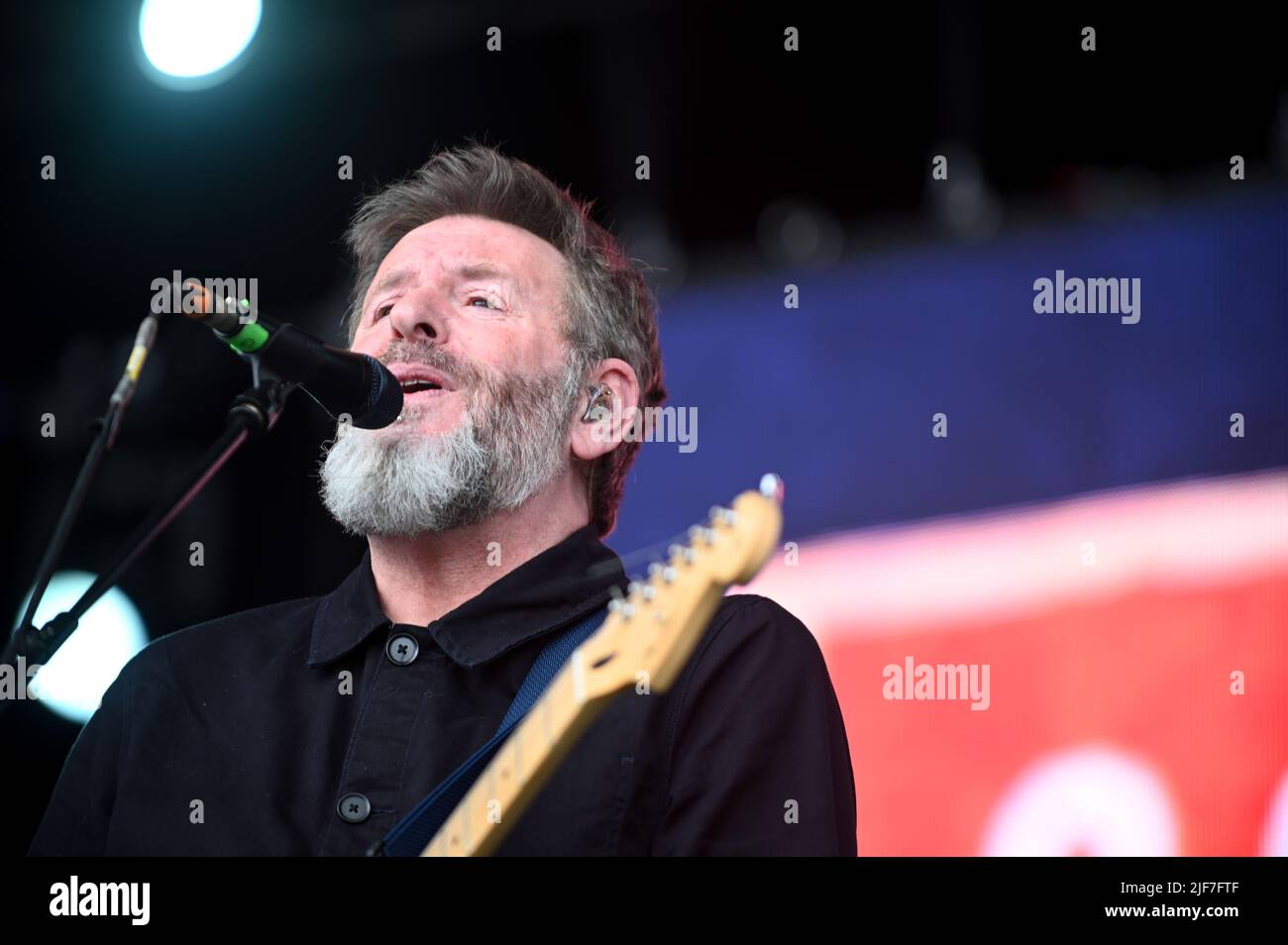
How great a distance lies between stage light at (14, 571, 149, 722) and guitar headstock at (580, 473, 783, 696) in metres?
2.52

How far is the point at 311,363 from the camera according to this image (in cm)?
196

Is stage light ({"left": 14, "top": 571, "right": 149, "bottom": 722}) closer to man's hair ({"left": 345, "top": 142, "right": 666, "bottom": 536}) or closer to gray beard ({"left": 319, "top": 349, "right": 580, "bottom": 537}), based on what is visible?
man's hair ({"left": 345, "top": 142, "right": 666, "bottom": 536})

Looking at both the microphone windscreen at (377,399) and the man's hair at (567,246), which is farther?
the man's hair at (567,246)

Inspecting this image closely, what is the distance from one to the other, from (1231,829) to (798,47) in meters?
2.15

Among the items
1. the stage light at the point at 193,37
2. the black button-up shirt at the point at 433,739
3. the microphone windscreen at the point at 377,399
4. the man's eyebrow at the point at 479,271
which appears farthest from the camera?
the stage light at the point at 193,37

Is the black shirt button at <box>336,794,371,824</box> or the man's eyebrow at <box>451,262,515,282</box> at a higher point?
the man's eyebrow at <box>451,262,515,282</box>

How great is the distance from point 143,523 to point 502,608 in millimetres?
771

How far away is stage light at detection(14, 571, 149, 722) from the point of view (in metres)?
4.03

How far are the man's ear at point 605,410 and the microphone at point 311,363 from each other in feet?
2.79

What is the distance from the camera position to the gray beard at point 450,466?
2658 millimetres
